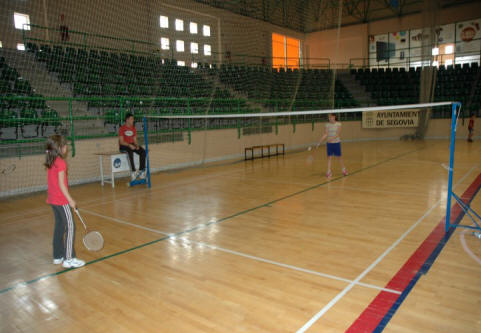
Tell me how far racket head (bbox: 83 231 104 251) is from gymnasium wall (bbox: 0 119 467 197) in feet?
15.9

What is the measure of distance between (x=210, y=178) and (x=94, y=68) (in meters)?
5.59

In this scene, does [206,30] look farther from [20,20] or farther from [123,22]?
[20,20]

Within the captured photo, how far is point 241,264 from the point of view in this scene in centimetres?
377

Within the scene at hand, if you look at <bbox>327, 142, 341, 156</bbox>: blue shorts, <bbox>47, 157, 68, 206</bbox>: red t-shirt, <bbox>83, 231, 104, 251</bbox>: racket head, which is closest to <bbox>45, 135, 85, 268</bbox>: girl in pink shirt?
<bbox>47, 157, 68, 206</bbox>: red t-shirt

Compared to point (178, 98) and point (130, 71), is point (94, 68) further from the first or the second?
point (178, 98)

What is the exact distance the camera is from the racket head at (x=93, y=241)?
4203 millimetres

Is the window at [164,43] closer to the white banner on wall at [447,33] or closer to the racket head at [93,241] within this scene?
the racket head at [93,241]

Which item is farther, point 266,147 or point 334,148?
point 266,147

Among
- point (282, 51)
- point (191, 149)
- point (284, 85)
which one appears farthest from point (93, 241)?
point (282, 51)

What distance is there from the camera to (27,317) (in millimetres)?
2867

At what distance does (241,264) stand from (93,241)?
1.91m

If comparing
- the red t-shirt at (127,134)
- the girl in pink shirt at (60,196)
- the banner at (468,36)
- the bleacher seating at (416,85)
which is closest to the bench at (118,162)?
the red t-shirt at (127,134)

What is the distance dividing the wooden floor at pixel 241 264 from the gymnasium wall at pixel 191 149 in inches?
30.9

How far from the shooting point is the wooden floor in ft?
9.00
